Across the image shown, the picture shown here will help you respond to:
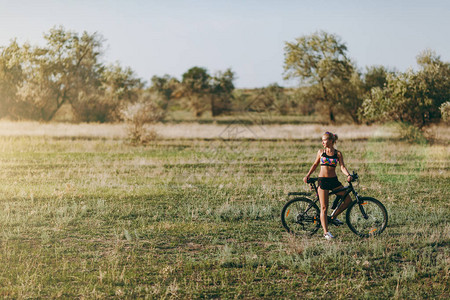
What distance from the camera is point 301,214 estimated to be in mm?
8055

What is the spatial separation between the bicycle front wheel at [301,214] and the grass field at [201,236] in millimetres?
303

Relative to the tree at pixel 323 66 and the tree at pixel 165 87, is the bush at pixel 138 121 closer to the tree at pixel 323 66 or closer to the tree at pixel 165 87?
the tree at pixel 323 66

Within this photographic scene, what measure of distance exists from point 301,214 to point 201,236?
1858mm

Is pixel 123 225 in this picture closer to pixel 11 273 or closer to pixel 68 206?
pixel 68 206

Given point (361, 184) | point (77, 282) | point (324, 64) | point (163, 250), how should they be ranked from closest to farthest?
point (77, 282), point (163, 250), point (361, 184), point (324, 64)

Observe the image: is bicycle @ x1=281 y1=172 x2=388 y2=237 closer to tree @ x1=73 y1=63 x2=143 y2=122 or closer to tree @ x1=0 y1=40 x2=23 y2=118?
tree @ x1=73 y1=63 x2=143 y2=122

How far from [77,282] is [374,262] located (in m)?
4.23

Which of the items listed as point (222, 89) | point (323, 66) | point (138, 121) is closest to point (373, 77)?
point (323, 66)

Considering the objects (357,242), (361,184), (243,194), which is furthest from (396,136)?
(357,242)

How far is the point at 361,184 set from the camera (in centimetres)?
1376

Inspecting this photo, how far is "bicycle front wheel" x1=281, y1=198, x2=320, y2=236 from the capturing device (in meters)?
8.02

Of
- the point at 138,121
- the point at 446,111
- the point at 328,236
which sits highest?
the point at 446,111

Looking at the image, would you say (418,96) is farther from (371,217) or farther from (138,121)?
→ (371,217)

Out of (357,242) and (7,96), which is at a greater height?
(7,96)
